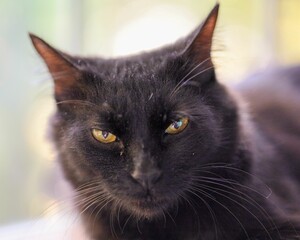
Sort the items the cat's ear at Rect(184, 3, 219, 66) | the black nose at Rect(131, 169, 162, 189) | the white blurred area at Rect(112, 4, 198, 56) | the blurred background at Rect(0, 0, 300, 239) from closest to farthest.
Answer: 1. the black nose at Rect(131, 169, 162, 189)
2. the cat's ear at Rect(184, 3, 219, 66)
3. the blurred background at Rect(0, 0, 300, 239)
4. the white blurred area at Rect(112, 4, 198, 56)

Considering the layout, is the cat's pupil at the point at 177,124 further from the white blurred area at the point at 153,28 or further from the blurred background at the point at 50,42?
the white blurred area at the point at 153,28

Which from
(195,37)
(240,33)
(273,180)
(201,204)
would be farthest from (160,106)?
(240,33)

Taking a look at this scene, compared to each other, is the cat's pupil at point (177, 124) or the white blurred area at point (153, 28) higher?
the white blurred area at point (153, 28)

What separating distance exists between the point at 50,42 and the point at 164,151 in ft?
2.19

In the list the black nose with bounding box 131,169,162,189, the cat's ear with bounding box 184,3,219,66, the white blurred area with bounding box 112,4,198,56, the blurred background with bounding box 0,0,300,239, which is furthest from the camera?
the white blurred area with bounding box 112,4,198,56

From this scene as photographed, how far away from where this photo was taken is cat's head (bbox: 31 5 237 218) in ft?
4.14

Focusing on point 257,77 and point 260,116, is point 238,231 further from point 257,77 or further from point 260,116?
point 257,77

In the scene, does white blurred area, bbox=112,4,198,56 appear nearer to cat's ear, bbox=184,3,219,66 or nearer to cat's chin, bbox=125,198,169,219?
cat's ear, bbox=184,3,219,66

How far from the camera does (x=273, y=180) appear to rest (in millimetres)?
1533

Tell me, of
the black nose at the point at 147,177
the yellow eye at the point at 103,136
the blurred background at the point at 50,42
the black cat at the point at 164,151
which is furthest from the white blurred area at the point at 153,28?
the black nose at the point at 147,177

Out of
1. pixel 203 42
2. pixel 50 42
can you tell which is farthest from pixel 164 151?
pixel 50 42

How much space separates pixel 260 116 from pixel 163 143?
2.53 feet

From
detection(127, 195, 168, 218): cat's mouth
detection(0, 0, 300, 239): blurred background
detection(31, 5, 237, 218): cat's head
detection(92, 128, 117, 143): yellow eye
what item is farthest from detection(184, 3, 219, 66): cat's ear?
detection(127, 195, 168, 218): cat's mouth

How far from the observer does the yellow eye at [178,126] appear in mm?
1289
